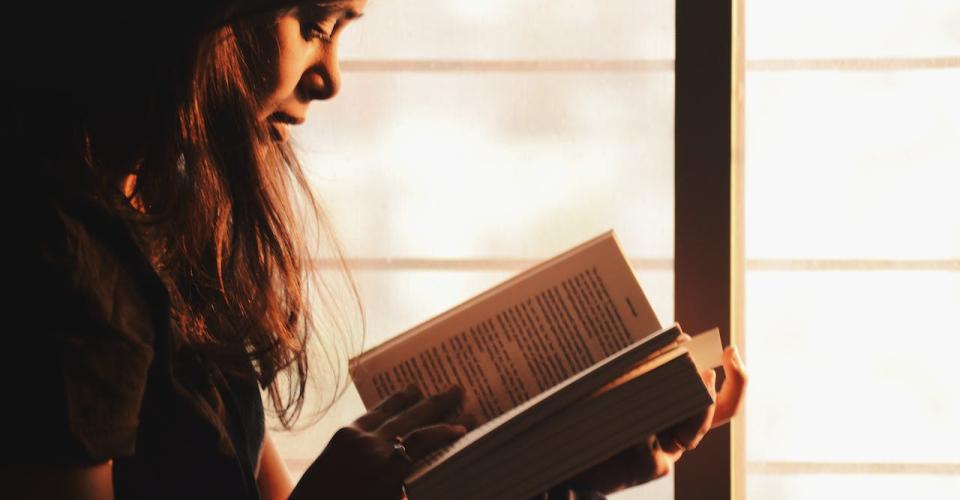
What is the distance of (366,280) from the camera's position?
4.09 ft

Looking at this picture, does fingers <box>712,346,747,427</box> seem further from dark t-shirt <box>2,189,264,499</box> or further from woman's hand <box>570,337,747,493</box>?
dark t-shirt <box>2,189,264,499</box>

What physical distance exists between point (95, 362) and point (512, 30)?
2.42ft

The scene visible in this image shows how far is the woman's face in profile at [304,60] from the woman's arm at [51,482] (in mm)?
341

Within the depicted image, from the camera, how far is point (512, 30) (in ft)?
3.98

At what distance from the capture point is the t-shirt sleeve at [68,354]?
61 centimetres

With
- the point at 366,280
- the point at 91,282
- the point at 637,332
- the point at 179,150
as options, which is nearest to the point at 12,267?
the point at 91,282

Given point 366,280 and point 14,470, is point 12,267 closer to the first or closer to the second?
point 14,470

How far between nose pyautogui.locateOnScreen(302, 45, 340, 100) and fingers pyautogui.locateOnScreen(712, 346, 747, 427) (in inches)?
18.4
